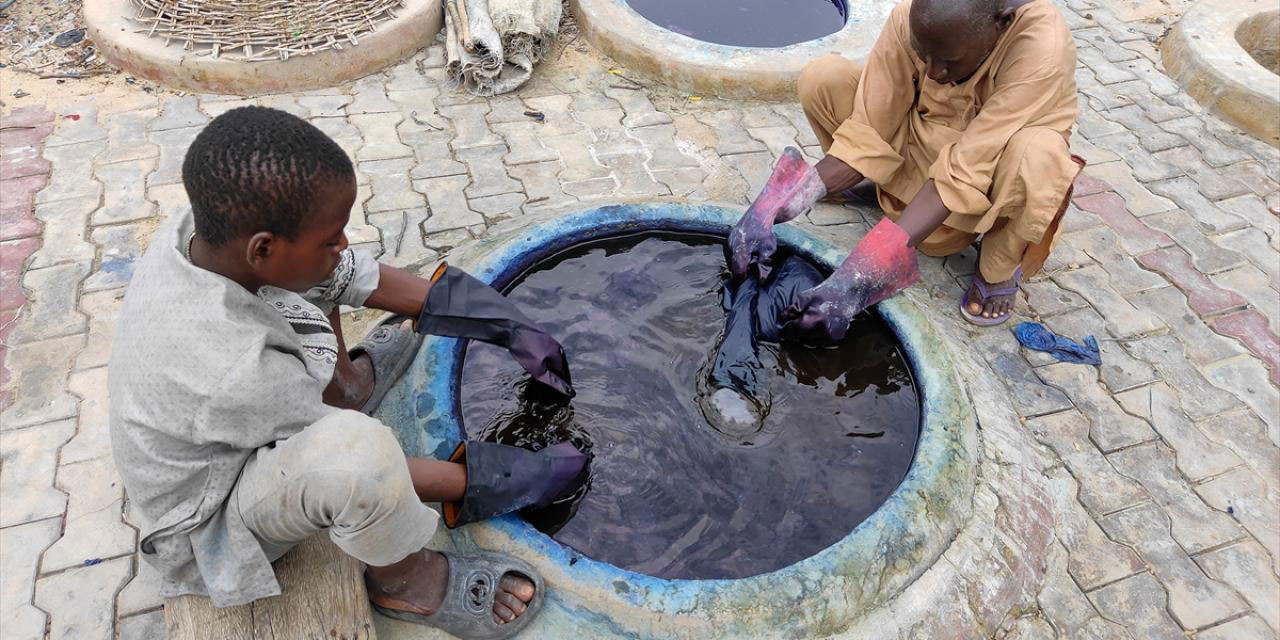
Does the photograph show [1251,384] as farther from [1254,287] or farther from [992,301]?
[992,301]

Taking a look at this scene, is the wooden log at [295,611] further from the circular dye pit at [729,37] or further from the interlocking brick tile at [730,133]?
the circular dye pit at [729,37]

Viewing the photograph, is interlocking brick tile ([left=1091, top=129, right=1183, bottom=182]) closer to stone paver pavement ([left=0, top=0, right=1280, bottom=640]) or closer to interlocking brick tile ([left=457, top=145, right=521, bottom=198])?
stone paver pavement ([left=0, top=0, right=1280, bottom=640])

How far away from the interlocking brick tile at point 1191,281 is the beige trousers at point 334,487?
115 inches

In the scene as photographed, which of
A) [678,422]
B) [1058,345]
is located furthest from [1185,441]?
[678,422]

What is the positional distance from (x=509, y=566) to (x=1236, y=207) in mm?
3433

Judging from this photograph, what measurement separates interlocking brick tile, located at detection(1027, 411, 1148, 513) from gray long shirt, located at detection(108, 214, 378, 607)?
6.91ft

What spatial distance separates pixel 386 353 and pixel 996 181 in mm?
1964

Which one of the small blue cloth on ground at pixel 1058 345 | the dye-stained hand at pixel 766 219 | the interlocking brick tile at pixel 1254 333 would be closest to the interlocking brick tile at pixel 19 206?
the dye-stained hand at pixel 766 219

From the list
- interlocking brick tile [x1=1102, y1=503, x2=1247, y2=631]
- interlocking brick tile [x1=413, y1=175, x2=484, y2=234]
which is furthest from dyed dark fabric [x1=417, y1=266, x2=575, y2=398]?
interlocking brick tile [x1=1102, y1=503, x2=1247, y2=631]

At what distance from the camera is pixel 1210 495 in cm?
241

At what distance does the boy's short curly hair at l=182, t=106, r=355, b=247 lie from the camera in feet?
4.66

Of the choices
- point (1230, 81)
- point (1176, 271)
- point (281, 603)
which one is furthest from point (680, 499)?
point (1230, 81)

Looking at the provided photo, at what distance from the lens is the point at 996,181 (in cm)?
261

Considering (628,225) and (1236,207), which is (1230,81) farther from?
(628,225)
